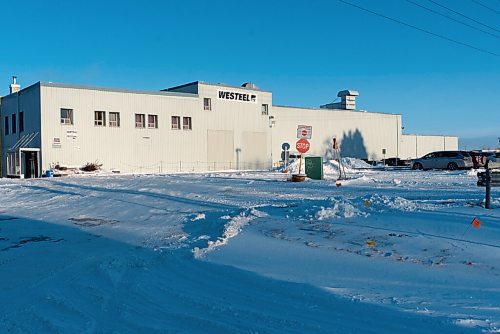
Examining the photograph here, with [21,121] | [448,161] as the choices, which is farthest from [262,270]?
[21,121]

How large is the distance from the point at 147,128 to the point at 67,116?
22.9 ft

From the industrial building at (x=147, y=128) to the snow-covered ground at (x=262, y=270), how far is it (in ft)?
93.1

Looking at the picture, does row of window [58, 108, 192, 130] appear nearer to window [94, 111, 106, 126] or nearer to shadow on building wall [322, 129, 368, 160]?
window [94, 111, 106, 126]

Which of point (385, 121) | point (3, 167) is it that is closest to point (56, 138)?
point (3, 167)

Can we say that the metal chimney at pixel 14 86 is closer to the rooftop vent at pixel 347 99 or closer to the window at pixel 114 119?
the window at pixel 114 119

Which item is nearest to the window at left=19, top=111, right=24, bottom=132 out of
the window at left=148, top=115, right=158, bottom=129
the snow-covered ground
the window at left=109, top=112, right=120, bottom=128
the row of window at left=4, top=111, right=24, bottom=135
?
the row of window at left=4, top=111, right=24, bottom=135

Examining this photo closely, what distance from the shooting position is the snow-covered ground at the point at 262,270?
5.48 m

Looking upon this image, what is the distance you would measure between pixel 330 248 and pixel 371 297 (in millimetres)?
2855

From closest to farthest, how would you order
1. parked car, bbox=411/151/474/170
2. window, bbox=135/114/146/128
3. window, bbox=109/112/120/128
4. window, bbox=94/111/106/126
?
parked car, bbox=411/151/474/170, window, bbox=94/111/106/126, window, bbox=109/112/120/128, window, bbox=135/114/146/128

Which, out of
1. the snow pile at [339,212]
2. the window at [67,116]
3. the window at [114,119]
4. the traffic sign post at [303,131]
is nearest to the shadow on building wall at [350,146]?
Answer: the window at [114,119]

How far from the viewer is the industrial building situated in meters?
41.0

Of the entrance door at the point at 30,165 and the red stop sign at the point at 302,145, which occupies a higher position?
the red stop sign at the point at 302,145

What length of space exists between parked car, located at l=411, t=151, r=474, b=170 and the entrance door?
101 ft

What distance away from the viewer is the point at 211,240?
10.0m
